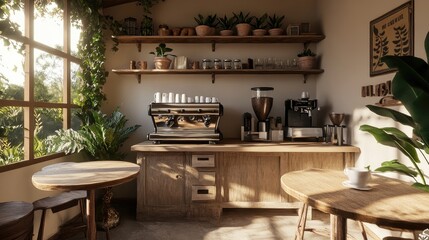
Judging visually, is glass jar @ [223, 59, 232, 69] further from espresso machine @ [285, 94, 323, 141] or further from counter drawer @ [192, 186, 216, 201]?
counter drawer @ [192, 186, 216, 201]

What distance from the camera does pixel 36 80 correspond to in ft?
8.26

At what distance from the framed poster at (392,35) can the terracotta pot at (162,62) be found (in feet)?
7.32

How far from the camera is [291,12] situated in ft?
12.0

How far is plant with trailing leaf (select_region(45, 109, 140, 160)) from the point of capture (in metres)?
2.73

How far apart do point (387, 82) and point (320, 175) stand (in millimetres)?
1153

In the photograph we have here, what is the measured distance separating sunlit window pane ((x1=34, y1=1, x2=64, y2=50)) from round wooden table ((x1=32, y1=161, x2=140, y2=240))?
1286 millimetres

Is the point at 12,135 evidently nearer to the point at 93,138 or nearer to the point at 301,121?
the point at 93,138

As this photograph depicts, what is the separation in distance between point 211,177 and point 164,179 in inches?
19.8

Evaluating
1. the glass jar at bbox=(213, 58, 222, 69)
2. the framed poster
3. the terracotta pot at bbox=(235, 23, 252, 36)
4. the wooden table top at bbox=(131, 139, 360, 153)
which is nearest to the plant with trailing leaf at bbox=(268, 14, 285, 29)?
the terracotta pot at bbox=(235, 23, 252, 36)

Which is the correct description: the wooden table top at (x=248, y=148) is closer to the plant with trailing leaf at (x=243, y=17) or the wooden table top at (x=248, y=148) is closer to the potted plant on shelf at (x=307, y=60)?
the potted plant on shelf at (x=307, y=60)

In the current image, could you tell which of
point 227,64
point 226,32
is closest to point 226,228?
point 227,64

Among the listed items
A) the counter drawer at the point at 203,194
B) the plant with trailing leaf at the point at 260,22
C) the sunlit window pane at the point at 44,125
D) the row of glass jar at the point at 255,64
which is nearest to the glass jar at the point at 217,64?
the row of glass jar at the point at 255,64

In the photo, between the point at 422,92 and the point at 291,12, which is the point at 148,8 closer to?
the point at 291,12

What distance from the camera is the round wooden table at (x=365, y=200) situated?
1.00 metres
